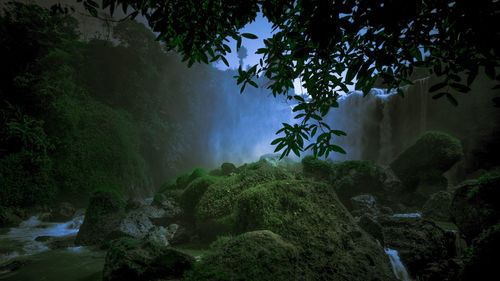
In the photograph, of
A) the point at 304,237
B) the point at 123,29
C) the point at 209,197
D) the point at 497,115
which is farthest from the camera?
the point at 123,29

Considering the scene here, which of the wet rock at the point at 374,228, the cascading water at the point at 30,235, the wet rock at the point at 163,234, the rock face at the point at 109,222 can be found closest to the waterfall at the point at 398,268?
the wet rock at the point at 374,228

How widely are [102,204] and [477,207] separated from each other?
11641 mm

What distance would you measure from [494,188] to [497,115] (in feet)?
43.3

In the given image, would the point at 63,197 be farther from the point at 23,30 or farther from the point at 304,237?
the point at 304,237

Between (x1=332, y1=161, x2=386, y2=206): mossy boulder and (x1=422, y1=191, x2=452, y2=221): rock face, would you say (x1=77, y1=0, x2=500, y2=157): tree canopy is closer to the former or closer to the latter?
(x1=422, y1=191, x2=452, y2=221): rock face

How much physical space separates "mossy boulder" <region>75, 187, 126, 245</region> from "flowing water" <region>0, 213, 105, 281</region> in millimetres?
524

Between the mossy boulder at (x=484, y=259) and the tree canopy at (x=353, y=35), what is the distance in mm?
2842

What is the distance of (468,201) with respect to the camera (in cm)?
426

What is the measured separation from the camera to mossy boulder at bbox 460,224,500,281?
259 centimetres

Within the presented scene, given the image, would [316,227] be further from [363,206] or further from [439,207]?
[439,207]

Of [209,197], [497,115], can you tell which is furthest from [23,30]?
[497,115]

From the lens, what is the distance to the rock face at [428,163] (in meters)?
10.7

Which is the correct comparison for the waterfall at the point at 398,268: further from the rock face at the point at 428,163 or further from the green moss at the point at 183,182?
the green moss at the point at 183,182

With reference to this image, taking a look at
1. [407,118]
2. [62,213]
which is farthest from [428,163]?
[62,213]
